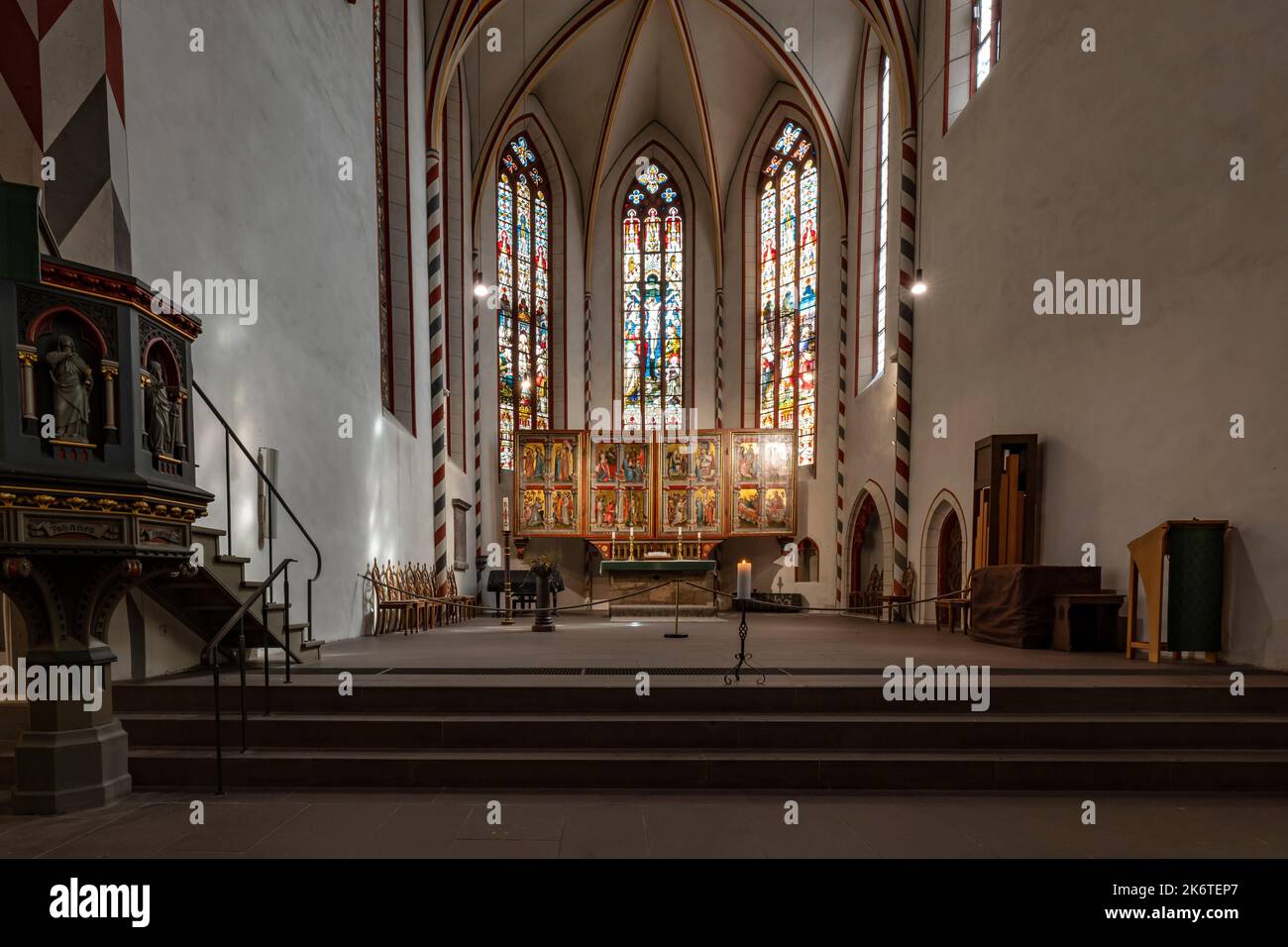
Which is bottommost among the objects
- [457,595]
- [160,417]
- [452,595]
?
[457,595]

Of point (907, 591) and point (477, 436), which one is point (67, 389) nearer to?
point (907, 591)

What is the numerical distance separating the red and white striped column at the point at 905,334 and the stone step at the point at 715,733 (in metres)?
7.40

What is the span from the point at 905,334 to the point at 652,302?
8381 mm

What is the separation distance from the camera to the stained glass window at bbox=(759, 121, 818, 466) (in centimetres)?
1703

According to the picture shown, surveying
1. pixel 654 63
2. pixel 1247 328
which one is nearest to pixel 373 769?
pixel 1247 328

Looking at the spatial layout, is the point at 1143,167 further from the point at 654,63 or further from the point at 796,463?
the point at 654,63

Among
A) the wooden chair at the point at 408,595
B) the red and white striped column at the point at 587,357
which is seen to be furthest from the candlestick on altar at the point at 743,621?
the red and white striped column at the point at 587,357

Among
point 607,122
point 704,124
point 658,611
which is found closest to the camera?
point 658,611

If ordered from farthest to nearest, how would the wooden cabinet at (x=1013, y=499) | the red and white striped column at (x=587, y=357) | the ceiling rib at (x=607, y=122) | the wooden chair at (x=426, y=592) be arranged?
the red and white striped column at (x=587, y=357)
the ceiling rib at (x=607, y=122)
the wooden chair at (x=426, y=592)
the wooden cabinet at (x=1013, y=499)

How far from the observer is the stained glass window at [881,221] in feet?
45.4

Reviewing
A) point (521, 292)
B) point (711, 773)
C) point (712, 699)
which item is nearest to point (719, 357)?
point (521, 292)

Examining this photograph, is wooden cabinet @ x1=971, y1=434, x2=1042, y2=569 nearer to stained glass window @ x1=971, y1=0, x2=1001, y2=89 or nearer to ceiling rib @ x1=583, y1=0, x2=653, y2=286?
stained glass window @ x1=971, y1=0, x2=1001, y2=89

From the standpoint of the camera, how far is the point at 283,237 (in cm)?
750

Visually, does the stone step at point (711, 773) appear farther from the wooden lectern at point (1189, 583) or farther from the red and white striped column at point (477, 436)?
the red and white striped column at point (477, 436)
